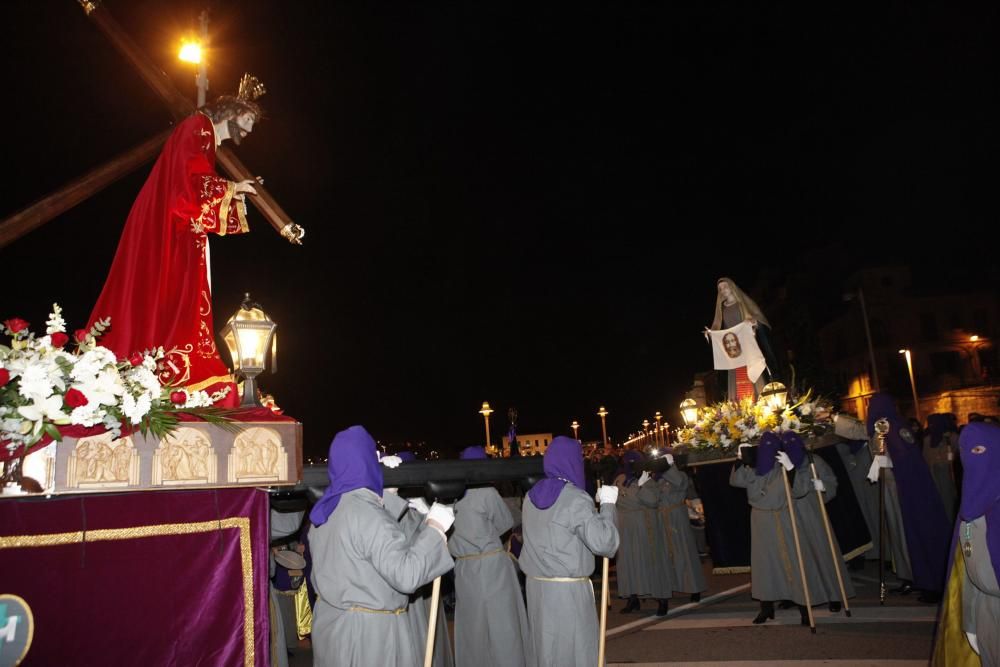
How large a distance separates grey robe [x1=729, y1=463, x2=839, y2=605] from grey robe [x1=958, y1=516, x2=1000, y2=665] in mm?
3981

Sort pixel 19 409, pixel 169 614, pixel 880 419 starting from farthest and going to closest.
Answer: pixel 880 419 < pixel 169 614 < pixel 19 409

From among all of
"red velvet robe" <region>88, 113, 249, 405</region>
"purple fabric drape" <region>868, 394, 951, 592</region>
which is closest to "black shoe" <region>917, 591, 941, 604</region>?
"purple fabric drape" <region>868, 394, 951, 592</region>

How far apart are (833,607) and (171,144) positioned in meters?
9.02

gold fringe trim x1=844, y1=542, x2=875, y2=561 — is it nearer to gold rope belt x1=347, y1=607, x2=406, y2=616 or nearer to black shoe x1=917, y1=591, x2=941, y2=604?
black shoe x1=917, y1=591, x2=941, y2=604

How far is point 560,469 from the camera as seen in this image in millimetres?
5512

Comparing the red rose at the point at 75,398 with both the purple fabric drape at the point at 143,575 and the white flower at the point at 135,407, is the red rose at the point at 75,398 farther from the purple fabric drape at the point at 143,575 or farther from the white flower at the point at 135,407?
the purple fabric drape at the point at 143,575

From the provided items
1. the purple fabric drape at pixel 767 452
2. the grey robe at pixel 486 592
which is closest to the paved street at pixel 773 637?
the grey robe at pixel 486 592

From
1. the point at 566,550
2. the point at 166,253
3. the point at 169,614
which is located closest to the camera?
the point at 169,614

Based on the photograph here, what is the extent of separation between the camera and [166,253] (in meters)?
4.54

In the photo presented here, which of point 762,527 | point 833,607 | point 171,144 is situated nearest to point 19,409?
point 171,144

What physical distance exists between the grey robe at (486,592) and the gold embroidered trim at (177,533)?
3309 millimetres

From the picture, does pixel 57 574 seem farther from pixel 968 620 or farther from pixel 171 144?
pixel 968 620

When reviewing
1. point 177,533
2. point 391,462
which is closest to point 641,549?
point 391,462

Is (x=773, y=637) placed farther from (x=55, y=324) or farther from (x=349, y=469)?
(x=55, y=324)
